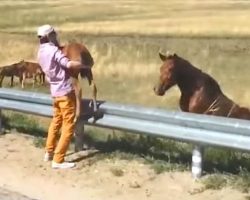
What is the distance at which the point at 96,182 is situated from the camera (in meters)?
8.76

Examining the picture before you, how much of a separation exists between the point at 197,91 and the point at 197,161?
1.41 m

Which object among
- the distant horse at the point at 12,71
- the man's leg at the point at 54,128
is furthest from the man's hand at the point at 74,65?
the distant horse at the point at 12,71

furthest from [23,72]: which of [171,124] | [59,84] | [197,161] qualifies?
[197,161]

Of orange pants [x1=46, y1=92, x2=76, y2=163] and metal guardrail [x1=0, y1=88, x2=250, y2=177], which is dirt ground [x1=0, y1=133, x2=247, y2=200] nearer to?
orange pants [x1=46, y1=92, x2=76, y2=163]

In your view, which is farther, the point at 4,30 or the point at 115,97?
the point at 4,30

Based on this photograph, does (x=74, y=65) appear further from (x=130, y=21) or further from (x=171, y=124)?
(x=130, y=21)

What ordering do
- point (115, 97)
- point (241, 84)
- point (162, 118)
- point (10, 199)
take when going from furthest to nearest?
1. point (241, 84)
2. point (115, 97)
3. point (162, 118)
4. point (10, 199)

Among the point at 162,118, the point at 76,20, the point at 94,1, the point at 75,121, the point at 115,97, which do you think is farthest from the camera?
the point at 94,1

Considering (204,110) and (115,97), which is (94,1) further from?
(204,110)

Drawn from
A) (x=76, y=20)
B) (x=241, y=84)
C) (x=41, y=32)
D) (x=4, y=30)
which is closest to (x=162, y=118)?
(x=41, y=32)

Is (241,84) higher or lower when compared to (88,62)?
lower

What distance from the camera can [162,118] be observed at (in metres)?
8.72

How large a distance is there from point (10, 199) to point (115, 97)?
9067mm

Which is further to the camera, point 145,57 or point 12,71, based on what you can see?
point 145,57
